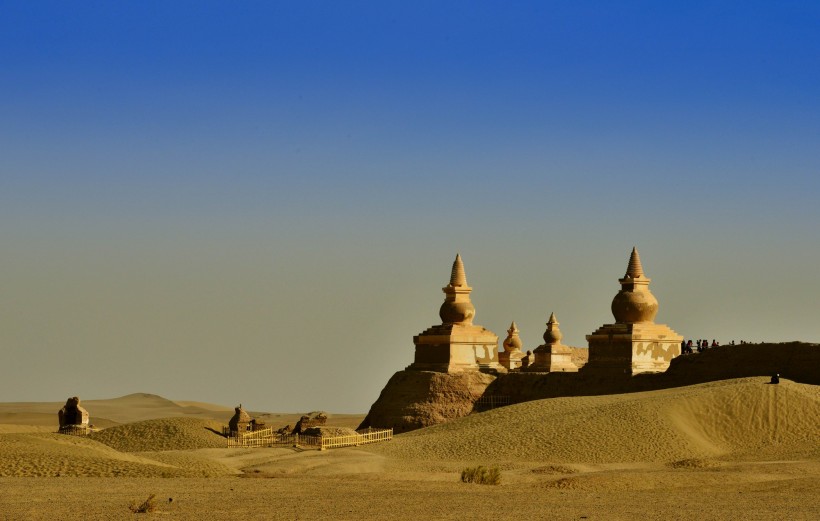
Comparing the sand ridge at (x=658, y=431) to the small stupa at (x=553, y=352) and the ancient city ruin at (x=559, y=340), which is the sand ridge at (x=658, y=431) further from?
the small stupa at (x=553, y=352)

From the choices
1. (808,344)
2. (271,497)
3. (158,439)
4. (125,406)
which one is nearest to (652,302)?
(808,344)

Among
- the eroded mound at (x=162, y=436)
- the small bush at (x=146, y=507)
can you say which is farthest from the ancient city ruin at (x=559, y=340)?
the small bush at (x=146, y=507)

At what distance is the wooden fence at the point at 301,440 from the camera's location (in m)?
39.4

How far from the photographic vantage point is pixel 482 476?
27359 millimetres

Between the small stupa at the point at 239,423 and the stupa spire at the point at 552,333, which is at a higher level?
the stupa spire at the point at 552,333

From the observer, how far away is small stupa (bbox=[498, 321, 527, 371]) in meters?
56.9

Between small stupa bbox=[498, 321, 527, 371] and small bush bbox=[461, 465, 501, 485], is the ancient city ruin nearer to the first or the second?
small stupa bbox=[498, 321, 527, 371]

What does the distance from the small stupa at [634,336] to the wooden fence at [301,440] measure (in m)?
7.46

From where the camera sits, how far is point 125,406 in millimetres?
97688

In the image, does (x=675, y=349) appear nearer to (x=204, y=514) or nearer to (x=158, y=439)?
(x=158, y=439)

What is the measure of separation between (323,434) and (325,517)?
21036 mm

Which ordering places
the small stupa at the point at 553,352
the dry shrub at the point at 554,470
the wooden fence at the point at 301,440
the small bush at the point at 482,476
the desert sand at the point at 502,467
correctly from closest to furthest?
the desert sand at the point at 502,467
the small bush at the point at 482,476
the dry shrub at the point at 554,470
the wooden fence at the point at 301,440
the small stupa at the point at 553,352

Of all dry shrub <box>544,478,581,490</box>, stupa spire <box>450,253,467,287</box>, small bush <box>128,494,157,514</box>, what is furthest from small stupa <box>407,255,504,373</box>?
small bush <box>128,494,157,514</box>

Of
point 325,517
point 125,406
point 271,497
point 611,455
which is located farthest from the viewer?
point 125,406
